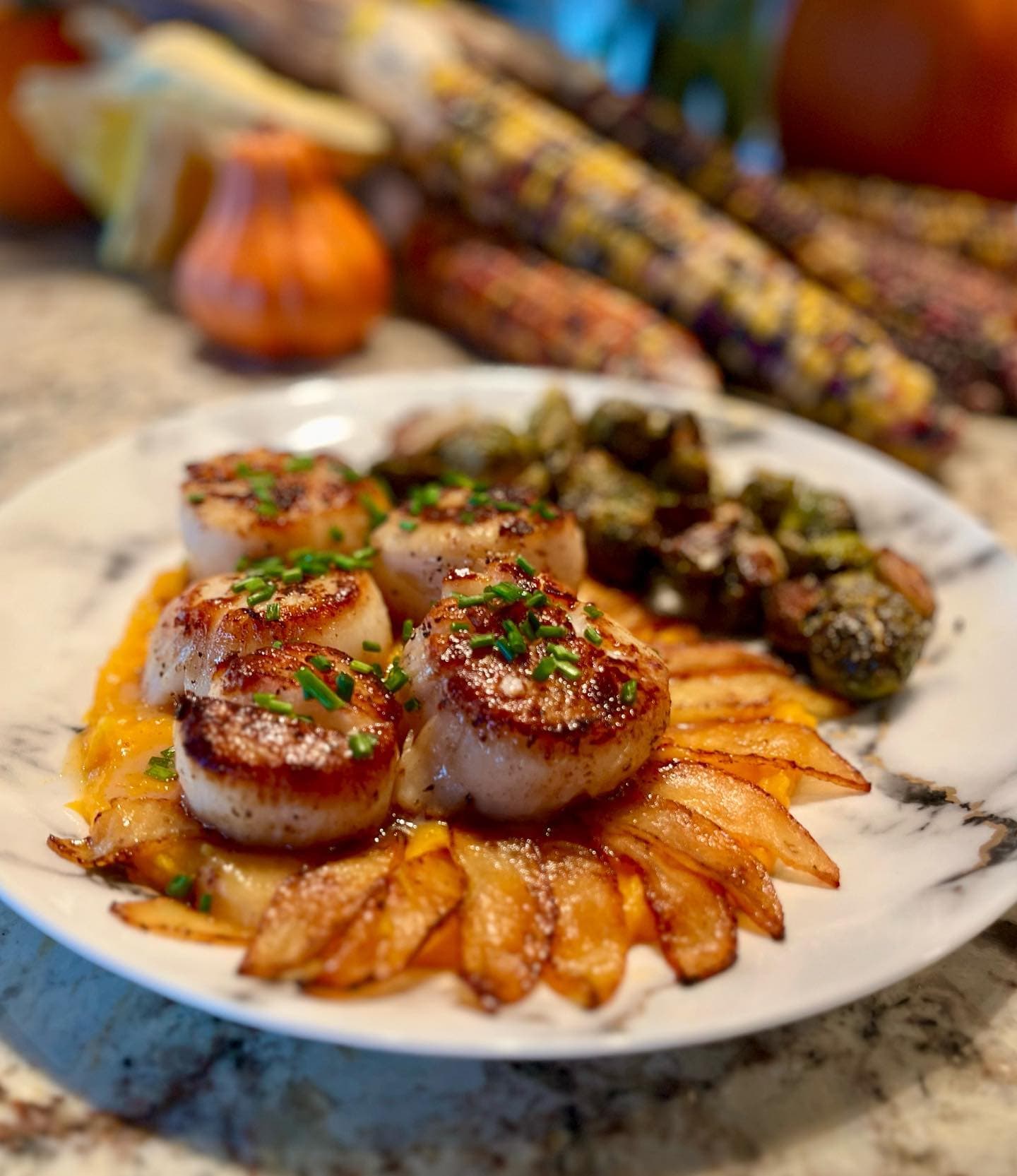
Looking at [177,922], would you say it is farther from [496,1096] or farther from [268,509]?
[268,509]

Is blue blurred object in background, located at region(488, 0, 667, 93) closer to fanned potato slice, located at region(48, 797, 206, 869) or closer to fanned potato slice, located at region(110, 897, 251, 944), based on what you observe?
fanned potato slice, located at region(48, 797, 206, 869)

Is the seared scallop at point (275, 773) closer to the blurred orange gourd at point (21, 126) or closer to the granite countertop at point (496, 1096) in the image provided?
the granite countertop at point (496, 1096)

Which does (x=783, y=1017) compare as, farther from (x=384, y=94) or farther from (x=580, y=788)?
(x=384, y=94)

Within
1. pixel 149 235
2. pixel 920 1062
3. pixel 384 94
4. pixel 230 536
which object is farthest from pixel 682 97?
pixel 920 1062

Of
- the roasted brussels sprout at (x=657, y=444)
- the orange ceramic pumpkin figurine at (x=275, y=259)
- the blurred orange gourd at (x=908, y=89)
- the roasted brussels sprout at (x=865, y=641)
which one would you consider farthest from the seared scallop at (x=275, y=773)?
the blurred orange gourd at (x=908, y=89)

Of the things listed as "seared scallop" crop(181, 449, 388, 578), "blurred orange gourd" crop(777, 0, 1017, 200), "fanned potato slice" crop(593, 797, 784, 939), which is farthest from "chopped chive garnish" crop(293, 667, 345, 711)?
"blurred orange gourd" crop(777, 0, 1017, 200)
